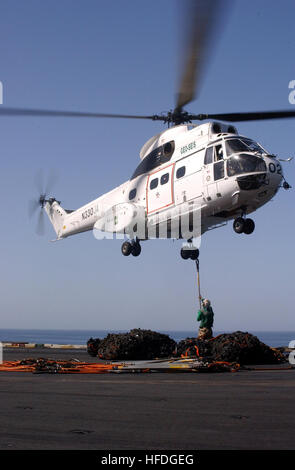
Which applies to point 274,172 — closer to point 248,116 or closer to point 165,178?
point 248,116

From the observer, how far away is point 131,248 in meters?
25.8

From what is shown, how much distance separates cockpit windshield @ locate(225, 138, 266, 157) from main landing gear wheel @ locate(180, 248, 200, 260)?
6622 mm

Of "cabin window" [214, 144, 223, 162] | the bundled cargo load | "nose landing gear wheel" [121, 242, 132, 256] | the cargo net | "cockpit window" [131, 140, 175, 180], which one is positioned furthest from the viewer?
"nose landing gear wheel" [121, 242, 132, 256]

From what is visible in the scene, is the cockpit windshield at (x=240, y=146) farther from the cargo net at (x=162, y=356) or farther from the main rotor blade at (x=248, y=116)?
the cargo net at (x=162, y=356)

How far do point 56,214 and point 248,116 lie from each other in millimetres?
17876

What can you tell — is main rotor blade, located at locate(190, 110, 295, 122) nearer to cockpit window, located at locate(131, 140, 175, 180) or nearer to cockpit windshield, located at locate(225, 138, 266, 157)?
cockpit windshield, located at locate(225, 138, 266, 157)

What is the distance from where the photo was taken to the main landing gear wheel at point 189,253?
82.1 feet

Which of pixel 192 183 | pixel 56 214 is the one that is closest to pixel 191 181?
pixel 192 183

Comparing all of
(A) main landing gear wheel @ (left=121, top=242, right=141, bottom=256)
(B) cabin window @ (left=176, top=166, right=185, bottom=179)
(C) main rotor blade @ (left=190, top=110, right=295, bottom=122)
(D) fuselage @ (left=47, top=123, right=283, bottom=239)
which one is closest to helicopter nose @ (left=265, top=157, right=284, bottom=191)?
(D) fuselage @ (left=47, top=123, right=283, bottom=239)

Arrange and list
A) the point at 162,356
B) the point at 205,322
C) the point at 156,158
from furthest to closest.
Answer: the point at 156,158, the point at 205,322, the point at 162,356

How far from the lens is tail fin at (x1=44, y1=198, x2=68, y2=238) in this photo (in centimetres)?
3300

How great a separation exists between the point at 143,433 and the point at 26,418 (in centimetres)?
168
